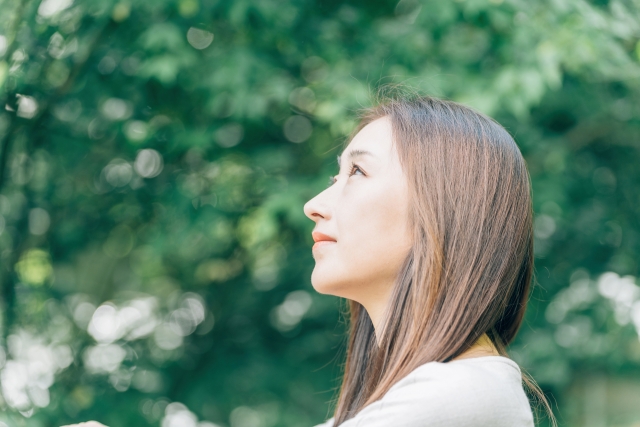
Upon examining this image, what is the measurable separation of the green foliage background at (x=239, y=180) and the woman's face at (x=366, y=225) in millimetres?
1188

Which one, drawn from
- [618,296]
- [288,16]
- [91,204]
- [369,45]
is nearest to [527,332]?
[618,296]

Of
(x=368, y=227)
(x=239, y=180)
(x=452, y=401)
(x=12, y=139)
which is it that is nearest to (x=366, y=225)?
(x=368, y=227)

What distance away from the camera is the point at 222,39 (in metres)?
3.29

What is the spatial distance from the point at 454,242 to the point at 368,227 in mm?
206

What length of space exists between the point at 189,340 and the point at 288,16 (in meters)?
2.39

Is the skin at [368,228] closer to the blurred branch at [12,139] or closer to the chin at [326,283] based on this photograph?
the chin at [326,283]

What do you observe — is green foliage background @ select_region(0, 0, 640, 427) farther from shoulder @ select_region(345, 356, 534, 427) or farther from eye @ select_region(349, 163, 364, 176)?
shoulder @ select_region(345, 356, 534, 427)

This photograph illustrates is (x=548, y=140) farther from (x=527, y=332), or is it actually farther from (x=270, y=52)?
(x=270, y=52)

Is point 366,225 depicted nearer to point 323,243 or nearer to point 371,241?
point 371,241

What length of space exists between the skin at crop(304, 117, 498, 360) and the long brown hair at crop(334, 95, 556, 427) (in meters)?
0.03

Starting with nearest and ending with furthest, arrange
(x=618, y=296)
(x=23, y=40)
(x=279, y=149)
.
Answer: (x=23, y=40), (x=279, y=149), (x=618, y=296)

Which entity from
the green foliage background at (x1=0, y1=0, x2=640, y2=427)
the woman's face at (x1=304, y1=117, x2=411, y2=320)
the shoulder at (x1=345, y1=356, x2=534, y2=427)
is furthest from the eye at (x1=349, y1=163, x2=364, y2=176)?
the green foliage background at (x1=0, y1=0, x2=640, y2=427)

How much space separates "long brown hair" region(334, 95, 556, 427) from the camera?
1.55 m

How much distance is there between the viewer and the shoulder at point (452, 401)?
1.30 meters
